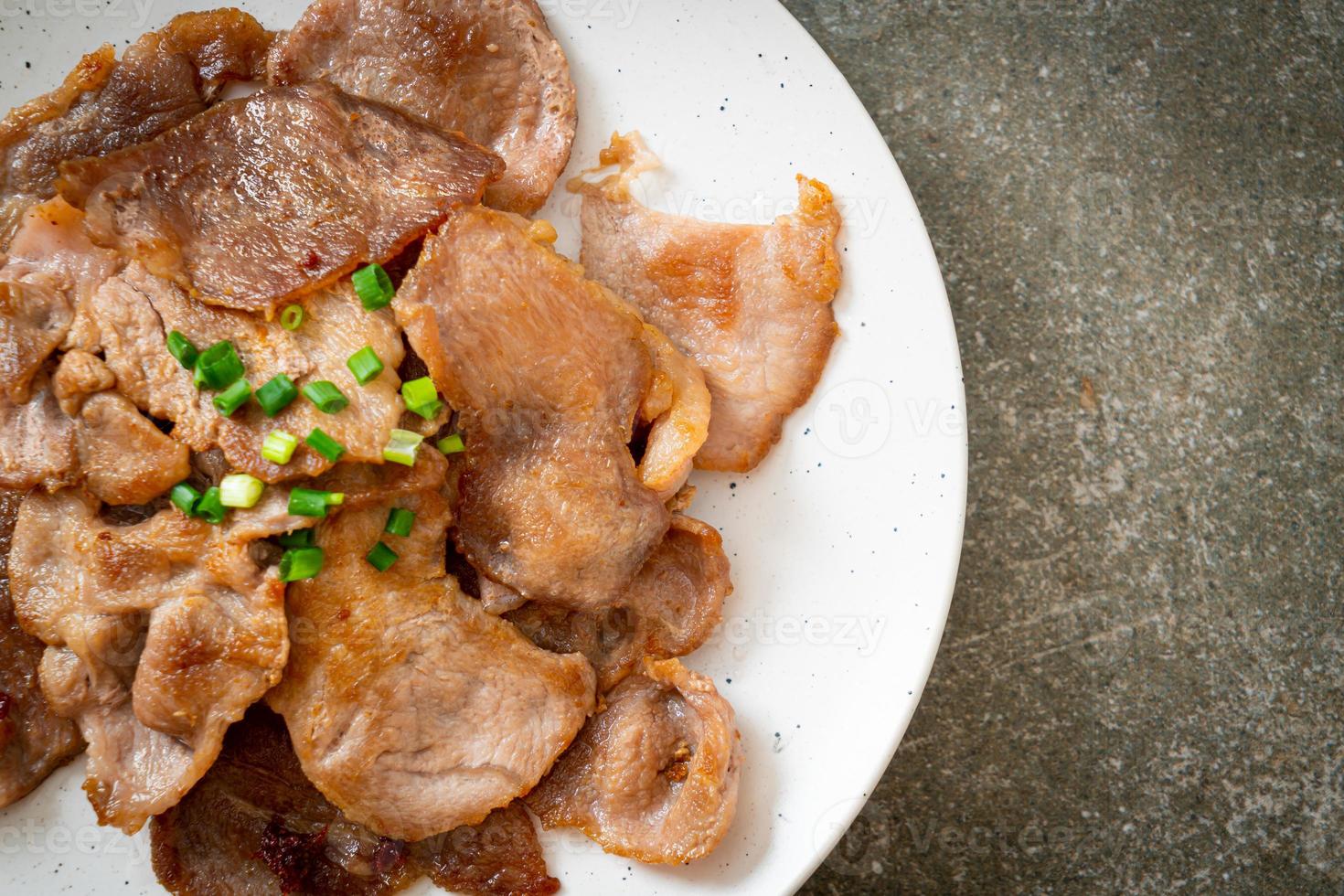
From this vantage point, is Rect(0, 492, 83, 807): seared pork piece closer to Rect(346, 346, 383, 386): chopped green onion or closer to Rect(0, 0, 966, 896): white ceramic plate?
Rect(0, 0, 966, 896): white ceramic plate

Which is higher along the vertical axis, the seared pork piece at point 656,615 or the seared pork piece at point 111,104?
the seared pork piece at point 111,104

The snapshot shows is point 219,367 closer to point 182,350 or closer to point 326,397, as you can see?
point 182,350

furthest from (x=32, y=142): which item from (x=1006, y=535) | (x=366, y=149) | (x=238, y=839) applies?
(x=1006, y=535)

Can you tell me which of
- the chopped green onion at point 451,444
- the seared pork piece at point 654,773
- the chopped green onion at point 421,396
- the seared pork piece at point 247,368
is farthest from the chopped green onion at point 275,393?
the seared pork piece at point 654,773

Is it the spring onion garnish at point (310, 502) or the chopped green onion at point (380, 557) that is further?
the chopped green onion at point (380, 557)

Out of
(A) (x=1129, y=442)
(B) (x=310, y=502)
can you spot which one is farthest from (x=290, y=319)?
(A) (x=1129, y=442)

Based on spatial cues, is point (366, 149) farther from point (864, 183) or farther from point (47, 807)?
point (47, 807)

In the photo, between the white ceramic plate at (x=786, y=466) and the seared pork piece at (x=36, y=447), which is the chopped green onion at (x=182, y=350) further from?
the white ceramic plate at (x=786, y=466)
